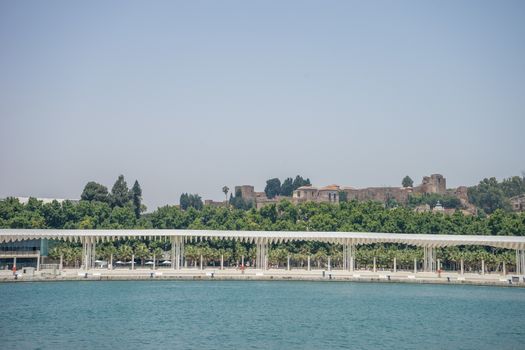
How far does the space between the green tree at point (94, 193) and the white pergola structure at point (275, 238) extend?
5107cm

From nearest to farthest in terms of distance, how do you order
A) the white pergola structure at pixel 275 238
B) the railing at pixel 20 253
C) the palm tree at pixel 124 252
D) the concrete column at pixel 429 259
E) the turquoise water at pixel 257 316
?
the turquoise water at pixel 257 316 < the white pergola structure at pixel 275 238 < the railing at pixel 20 253 < the concrete column at pixel 429 259 < the palm tree at pixel 124 252

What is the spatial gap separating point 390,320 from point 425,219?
54.4m

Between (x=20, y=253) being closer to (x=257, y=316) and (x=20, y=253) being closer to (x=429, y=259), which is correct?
(x=257, y=316)

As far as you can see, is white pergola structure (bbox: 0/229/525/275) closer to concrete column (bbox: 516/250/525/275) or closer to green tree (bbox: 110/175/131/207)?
concrete column (bbox: 516/250/525/275)

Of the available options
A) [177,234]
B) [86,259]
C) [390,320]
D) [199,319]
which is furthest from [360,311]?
[86,259]

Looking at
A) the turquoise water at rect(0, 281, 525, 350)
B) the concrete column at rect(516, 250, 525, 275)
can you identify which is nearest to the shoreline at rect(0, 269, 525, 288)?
the turquoise water at rect(0, 281, 525, 350)

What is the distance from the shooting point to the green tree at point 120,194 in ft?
460

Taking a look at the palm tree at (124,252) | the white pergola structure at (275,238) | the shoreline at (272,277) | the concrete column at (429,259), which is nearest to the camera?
the shoreline at (272,277)

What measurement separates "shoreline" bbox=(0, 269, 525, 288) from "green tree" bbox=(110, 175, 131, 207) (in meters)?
57.2

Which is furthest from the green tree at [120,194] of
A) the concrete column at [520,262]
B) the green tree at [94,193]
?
the concrete column at [520,262]

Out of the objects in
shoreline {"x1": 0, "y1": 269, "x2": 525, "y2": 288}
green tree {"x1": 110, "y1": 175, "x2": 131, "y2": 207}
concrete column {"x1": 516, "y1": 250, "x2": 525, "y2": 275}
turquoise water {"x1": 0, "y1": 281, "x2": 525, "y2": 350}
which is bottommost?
turquoise water {"x1": 0, "y1": 281, "x2": 525, "y2": 350}

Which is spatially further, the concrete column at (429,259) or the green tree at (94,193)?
the green tree at (94,193)

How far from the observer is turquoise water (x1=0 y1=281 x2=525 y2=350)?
44656 mm

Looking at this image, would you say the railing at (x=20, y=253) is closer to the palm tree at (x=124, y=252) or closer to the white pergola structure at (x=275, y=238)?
the white pergola structure at (x=275, y=238)
